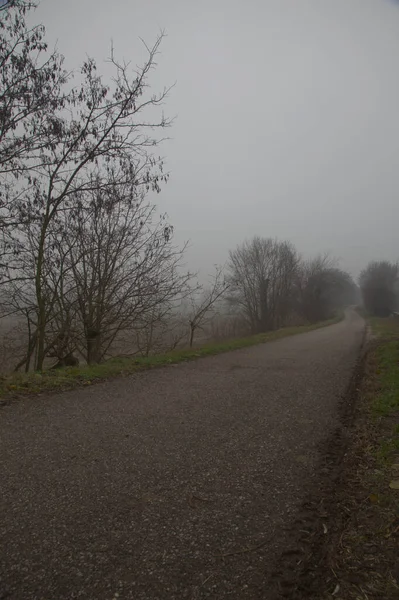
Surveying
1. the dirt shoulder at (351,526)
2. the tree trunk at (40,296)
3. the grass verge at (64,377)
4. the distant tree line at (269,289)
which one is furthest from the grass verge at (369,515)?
the distant tree line at (269,289)

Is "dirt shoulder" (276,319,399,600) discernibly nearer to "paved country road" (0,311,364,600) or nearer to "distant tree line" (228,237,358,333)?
"paved country road" (0,311,364,600)

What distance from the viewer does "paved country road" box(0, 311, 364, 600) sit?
1653mm

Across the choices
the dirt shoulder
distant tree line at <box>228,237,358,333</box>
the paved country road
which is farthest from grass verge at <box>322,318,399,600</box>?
distant tree line at <box>228,237,358,333</box>

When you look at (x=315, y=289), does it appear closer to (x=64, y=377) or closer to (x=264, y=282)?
(x=264, y=282)

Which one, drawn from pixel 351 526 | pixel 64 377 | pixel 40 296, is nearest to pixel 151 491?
pixel 351 526

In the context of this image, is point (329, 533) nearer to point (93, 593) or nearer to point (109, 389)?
point (93, 593)

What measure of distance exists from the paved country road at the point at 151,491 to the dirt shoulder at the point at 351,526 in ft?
0.46

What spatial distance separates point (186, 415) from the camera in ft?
13.3

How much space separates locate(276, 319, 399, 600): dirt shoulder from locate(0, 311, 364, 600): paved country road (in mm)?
140

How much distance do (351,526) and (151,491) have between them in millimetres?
1342

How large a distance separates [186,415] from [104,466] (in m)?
1.46

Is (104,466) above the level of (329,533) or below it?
above

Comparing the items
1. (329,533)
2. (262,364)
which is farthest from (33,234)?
(329,533)

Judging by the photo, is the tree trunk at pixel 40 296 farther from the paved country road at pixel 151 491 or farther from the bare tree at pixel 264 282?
the bare tree at pixel 264 282
